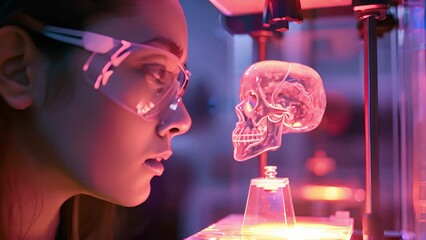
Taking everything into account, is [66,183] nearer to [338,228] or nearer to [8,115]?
[8,115]

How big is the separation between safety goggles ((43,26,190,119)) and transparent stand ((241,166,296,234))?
0.43m

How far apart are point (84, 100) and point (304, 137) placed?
0.83 meters

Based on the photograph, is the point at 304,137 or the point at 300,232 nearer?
the point at 300,232

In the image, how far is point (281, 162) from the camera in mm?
1633

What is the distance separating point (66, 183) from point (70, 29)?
336mm

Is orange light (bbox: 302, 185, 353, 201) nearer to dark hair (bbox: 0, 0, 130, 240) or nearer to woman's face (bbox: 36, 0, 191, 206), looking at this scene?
woman's face (bbox: 36, 0, 191, 206)

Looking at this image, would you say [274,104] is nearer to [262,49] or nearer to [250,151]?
[250,151]

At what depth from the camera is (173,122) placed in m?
1.05

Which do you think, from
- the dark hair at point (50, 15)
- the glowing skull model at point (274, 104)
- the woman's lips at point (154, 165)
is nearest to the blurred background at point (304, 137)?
the glowing skull model at point (274, 104)

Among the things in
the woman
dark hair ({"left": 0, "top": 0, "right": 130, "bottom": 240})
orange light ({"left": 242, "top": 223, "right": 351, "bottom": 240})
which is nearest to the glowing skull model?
orange light ({"left": 242, "top": 223, "right": 351, "bottom": 240})

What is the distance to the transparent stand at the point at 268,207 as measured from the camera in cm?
133

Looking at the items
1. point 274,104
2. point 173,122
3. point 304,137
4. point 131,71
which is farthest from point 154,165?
point 304,137

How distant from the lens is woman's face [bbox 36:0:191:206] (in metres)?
1.00

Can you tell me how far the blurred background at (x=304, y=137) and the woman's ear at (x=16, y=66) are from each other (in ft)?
2.07
